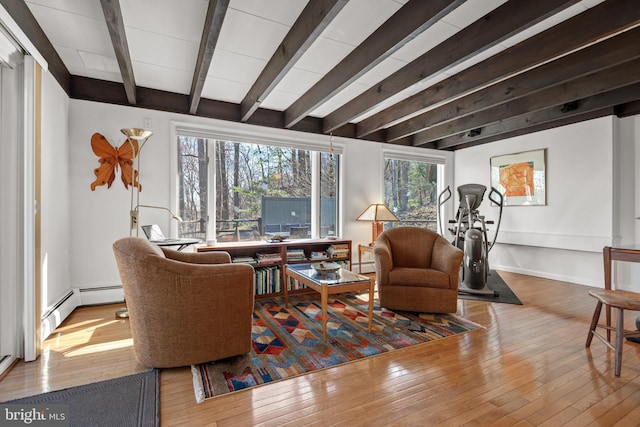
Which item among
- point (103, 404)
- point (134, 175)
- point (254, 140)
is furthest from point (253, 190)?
point (103, 404)

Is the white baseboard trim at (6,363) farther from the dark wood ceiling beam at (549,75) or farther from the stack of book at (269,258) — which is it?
the dark wood ceiling beam at (549,75)

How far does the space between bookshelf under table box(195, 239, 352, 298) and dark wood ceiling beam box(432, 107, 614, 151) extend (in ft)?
9.82

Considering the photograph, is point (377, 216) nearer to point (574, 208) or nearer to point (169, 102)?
point (574, 208)

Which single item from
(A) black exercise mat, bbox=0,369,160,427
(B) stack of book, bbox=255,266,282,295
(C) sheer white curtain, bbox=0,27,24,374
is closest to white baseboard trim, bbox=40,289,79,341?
(C) sheer white curtain, bbox=0,27,24,374

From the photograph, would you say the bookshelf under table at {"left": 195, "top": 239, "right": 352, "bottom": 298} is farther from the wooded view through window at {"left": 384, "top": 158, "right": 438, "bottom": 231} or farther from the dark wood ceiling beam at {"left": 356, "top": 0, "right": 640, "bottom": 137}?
the dark wood ceiling beam at {"left": 356, "top": 0, "right": 640, "bottom": 137}

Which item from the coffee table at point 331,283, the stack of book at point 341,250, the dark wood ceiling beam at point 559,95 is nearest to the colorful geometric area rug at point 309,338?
the coffee table at point 331,283

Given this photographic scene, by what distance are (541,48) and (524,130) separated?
110 inches

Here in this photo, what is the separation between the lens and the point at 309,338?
2461 millimetres

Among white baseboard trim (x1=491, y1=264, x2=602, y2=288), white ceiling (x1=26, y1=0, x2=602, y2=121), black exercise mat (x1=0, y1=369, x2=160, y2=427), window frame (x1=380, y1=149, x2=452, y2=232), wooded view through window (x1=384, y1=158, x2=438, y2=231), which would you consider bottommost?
black exercise mat (x1=0, y1=369, x2=160, y2=427)

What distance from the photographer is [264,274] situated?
140 inches

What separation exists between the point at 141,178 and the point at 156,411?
269 cm

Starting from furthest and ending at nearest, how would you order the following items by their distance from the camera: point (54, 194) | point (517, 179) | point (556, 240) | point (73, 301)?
point (517, 179), point (556, 240), point (73, 301), point (54, 194)

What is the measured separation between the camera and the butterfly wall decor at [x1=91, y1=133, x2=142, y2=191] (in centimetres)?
327

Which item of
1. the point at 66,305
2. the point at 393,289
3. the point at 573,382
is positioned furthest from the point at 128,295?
the point at 573,382
